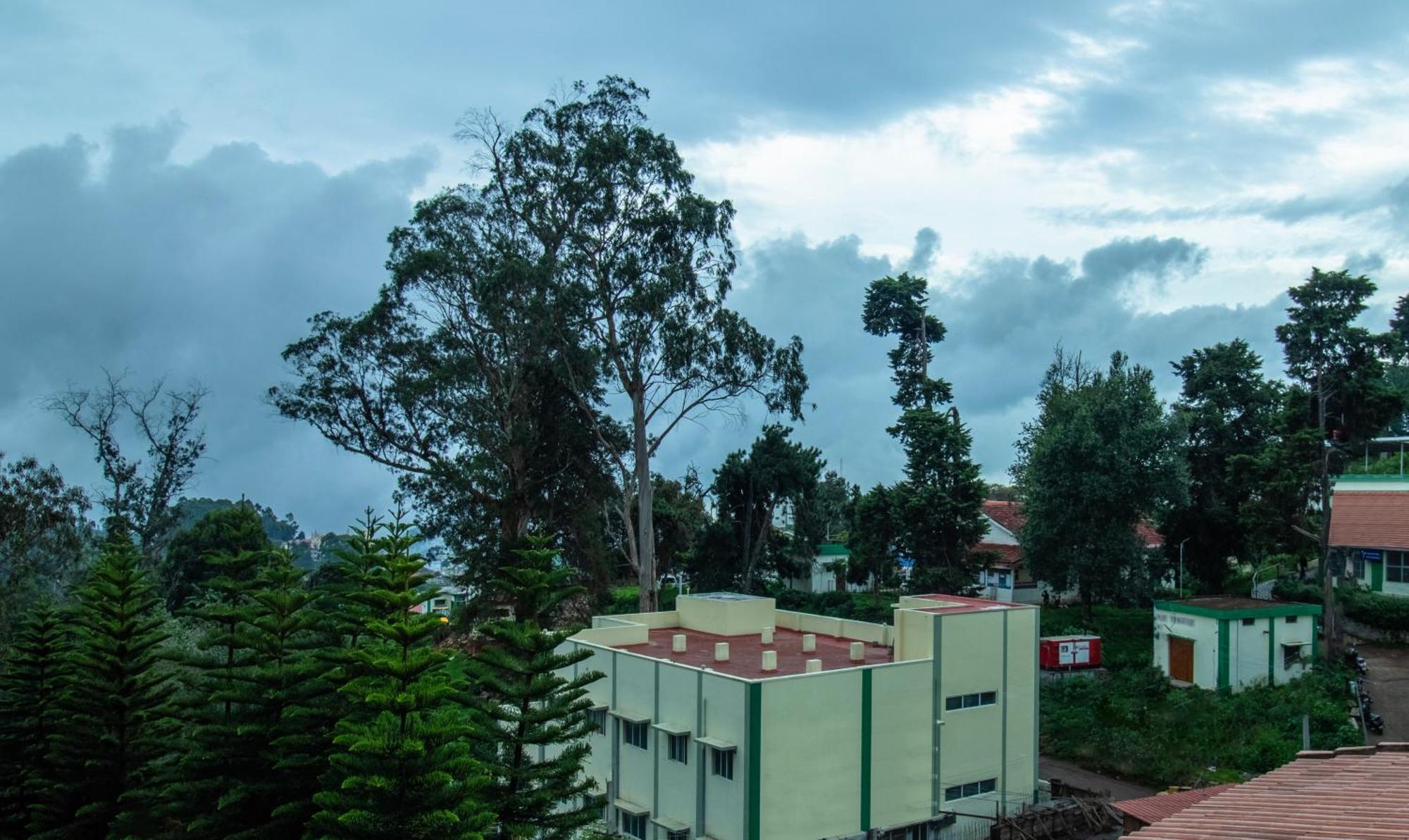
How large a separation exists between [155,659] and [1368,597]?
36.9 metres

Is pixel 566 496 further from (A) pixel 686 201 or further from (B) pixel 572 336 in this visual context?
(A) pixel 686 201

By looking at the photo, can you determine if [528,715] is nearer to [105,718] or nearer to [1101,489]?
[105,718]

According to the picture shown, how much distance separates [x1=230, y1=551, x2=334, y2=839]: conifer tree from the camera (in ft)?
52.7

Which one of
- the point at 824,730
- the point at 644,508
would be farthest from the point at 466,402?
the point at 824,730

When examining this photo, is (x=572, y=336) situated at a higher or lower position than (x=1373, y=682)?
higher

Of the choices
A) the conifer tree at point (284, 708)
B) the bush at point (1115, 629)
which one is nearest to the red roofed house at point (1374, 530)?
the bush at point (1115, 629)

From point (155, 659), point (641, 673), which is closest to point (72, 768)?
point (155, 659)

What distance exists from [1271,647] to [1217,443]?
1343 cm

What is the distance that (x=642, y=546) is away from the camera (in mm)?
38875

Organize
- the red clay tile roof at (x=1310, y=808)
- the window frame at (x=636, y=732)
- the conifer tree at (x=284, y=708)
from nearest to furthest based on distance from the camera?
1. the red clay tile roof at (x=1310, y=808)
2. the conifer tree at (x=284, y=708)
3. the window frame at (x=636, y=732)

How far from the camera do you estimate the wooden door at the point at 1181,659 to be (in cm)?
→ 3259

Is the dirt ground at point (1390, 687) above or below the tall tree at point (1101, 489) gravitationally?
below

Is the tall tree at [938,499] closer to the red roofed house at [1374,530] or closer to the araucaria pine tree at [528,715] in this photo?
the red roofed house at [1374,530]

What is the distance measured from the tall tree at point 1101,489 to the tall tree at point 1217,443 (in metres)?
2.89
